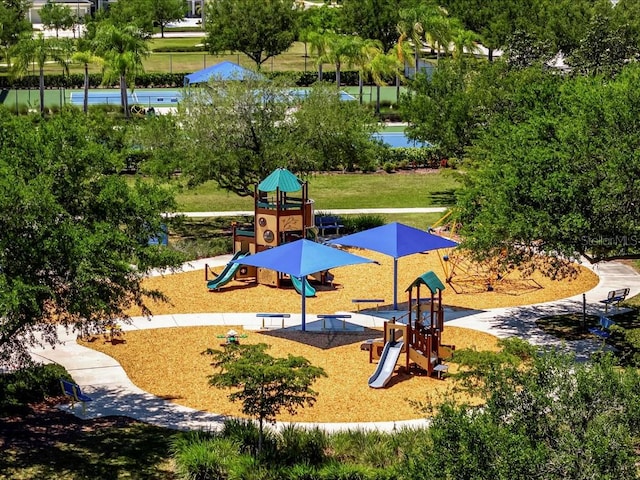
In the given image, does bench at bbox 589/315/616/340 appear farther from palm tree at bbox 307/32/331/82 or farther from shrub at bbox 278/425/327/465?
palm tree at bbox 307/32/331/82

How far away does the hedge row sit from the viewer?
84.4 m

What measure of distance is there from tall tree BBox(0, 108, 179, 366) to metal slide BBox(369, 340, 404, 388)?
5.66m

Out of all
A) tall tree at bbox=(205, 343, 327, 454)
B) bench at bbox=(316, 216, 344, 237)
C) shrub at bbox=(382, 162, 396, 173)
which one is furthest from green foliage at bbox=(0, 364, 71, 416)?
shrub at bbox=(382, 162, 396, 173)

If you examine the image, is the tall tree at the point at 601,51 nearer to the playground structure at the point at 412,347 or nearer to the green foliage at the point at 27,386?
the playground structure at the point at 412,347

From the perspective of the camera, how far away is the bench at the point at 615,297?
3386 cm

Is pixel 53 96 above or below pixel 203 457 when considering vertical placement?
above

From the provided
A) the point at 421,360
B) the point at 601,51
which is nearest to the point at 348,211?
the point at 421,360

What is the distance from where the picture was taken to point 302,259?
32.4 m

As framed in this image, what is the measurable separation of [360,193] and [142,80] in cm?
3906

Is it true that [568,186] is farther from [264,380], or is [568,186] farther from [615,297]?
[264,380]

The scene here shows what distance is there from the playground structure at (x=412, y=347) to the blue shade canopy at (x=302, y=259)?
297cm

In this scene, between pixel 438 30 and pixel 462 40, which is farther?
pixel 438 30

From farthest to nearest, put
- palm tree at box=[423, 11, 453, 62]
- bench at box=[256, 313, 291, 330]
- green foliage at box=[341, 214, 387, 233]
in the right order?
palm tree at box=[423, 11, 453, 62]
green foliage at box=[341, 214, 387, 233]
bench at box=[256, 313, 291, 330]

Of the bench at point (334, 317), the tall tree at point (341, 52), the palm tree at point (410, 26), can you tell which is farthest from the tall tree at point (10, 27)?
the bench at point (334, 317)
